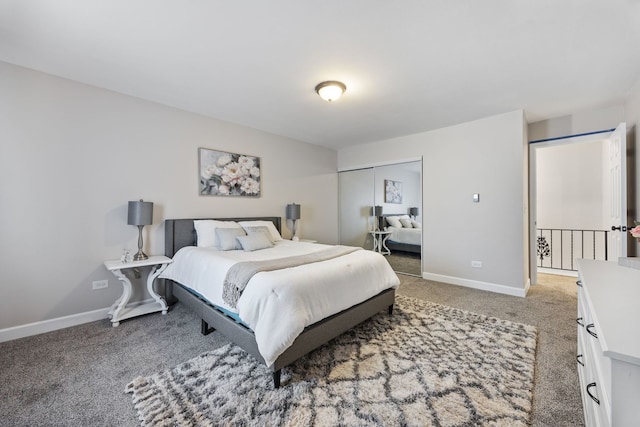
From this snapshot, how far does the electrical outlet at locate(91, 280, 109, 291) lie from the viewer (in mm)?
2803

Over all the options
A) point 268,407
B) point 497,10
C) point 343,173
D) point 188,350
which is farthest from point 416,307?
point 343,173

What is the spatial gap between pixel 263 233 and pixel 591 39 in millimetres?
3631

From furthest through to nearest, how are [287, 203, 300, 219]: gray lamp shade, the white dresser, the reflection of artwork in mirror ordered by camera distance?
the reflection of artwork in mirror → [287, 203, 300, 219]: gray lamp shade → the white dresser

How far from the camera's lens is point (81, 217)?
2732 millimetres

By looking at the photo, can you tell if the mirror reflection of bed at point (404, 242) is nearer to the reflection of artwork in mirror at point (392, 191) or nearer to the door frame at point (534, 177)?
the reflection of artwork in mirror at point (392, 191)

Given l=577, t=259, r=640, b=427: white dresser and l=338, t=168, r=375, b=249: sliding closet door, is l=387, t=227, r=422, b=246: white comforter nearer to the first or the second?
l=338, t=168, r=375, b=249: sliding closet door

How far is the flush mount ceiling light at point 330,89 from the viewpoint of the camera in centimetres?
269

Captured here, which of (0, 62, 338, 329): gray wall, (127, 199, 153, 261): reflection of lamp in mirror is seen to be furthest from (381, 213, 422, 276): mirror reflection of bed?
(127, 199, 153, 261): reflection of lamp in mirror

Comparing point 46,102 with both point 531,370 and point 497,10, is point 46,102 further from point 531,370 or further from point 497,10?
point 531,370

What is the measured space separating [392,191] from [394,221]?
1.87 ft

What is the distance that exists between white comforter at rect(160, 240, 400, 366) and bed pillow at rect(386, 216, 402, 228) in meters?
2.23

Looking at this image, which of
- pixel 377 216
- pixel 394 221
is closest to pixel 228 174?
pixel 377 216

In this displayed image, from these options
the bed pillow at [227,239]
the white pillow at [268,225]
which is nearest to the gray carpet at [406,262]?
the white pillow at [268,225]

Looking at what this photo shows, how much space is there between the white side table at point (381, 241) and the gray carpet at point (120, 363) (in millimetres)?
1916
